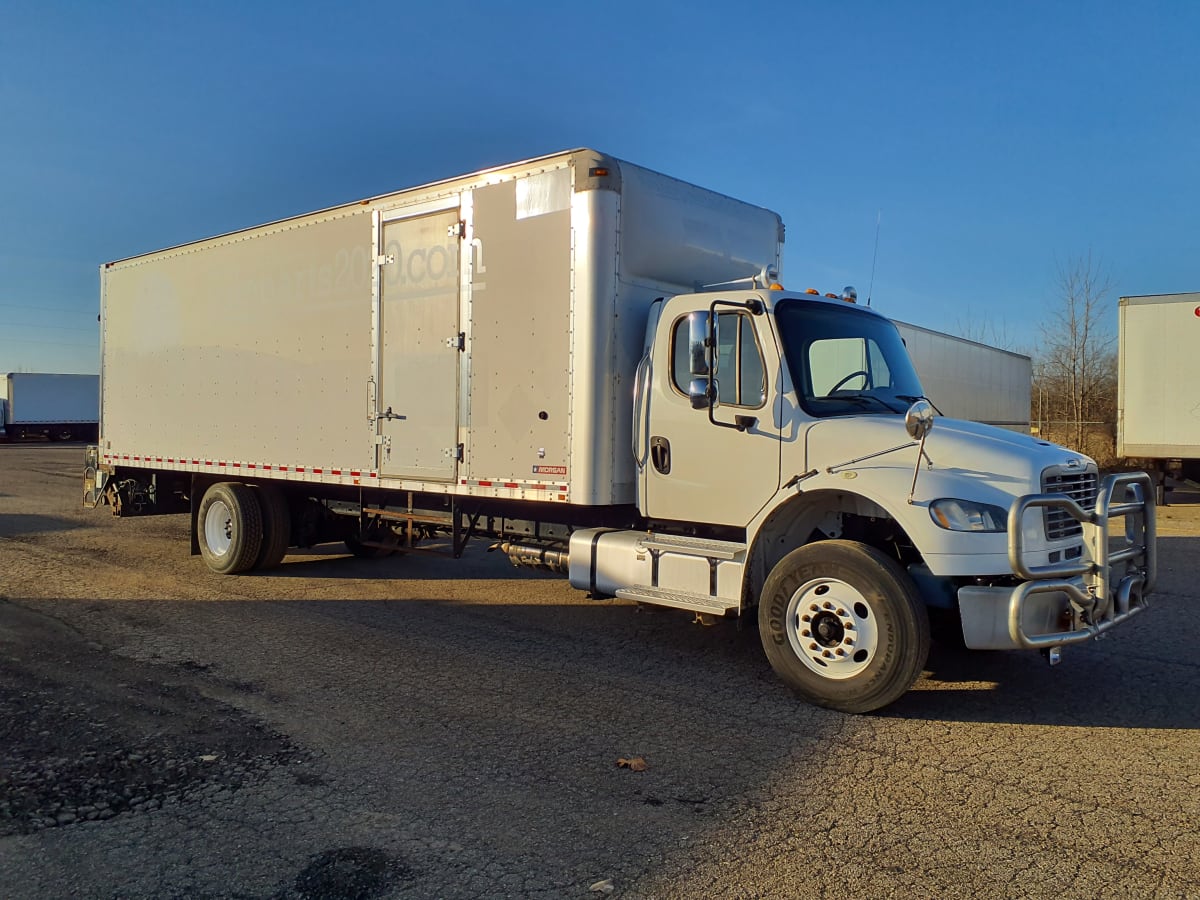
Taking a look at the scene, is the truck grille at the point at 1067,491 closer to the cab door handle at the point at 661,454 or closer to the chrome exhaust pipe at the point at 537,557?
the cab door handle at the point at 661,454

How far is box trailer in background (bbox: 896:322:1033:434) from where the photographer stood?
72.6 feet

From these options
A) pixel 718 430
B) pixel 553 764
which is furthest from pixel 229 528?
pixel 553 764

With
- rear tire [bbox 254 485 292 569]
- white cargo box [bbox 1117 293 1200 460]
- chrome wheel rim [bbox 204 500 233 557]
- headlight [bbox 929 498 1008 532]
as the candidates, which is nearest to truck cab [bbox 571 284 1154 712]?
headlight [bbox 929 498 1008 532]

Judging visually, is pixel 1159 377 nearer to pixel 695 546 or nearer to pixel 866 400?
pixel 866 400

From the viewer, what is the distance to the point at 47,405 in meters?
50.0

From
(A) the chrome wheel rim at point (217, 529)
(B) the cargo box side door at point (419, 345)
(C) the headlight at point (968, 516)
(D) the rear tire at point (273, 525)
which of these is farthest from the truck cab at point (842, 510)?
(A) the chrome wheel rim at point (217, 529)

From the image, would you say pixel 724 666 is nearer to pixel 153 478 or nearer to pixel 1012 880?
pixel 1012 880

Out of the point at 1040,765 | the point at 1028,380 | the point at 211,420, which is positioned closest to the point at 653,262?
the point at 1040,765

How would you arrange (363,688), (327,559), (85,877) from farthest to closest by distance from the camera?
(327,559)
(363,688)
(85,877)

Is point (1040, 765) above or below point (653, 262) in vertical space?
below

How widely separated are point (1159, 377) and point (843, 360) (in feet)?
45.9

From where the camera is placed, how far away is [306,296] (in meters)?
9.01

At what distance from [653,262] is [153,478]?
7889mm

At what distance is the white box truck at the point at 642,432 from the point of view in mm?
5148
